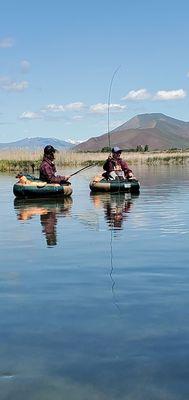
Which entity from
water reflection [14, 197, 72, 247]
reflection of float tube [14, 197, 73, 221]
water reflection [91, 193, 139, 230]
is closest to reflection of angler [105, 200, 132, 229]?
water reflection [91, 193, 139, 230]

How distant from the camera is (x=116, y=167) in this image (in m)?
22.4

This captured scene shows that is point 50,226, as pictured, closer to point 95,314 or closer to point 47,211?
point 47,211

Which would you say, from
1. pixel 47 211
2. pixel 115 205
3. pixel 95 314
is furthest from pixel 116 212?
pixel 95 314

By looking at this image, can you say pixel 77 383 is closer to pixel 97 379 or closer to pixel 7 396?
pixel 97 379

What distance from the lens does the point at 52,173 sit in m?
20.1

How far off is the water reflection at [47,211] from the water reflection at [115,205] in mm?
1054

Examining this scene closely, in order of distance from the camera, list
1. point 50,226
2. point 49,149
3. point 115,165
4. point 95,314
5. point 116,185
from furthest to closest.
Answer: point 115,165, point 116,185, point 49,149, point 50,226, point 95,314

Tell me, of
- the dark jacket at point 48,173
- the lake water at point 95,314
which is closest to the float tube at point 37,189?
the dark jacket at point 48,173

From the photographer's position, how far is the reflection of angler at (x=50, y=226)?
1152 cm

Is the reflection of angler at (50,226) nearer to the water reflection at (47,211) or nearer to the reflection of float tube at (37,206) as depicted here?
the water reflection at (47,211)

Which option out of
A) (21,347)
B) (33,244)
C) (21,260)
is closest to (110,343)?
(21,347)

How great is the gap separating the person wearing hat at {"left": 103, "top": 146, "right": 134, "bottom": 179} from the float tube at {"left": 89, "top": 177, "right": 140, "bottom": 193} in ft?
0.82

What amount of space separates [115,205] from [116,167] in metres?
3.78

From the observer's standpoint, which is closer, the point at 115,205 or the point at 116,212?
the point at 116,212
